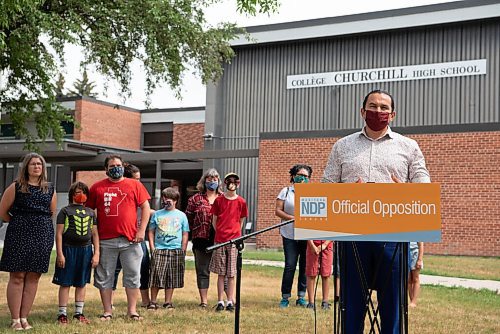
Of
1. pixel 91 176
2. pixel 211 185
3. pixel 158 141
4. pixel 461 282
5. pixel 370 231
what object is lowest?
pixel 461 282

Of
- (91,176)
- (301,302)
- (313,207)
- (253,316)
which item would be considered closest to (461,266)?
(301,302)

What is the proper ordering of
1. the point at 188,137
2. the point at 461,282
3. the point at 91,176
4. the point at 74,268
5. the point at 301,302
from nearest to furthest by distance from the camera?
the point at 74,268 → the point at 301,302 → the point at 461,282 → the point at 188,137 → the point at 91,176

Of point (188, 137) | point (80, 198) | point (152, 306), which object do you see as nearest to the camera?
point (80, 198)

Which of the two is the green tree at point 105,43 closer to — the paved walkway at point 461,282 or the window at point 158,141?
the paved walkway at point 461,282

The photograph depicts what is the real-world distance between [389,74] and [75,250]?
20206 millimetres

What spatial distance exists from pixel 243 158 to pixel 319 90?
392 centimetres

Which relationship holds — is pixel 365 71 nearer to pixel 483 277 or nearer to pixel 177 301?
pixel 483 277

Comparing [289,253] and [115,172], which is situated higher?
[115,172]

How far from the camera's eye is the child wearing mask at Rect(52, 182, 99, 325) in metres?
7.44

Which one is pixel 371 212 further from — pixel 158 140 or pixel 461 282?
pixel 158 140

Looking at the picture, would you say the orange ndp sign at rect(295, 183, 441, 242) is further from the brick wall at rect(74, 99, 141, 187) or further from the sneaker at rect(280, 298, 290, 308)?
the brick wall at rect(74, 99, 141, 187)

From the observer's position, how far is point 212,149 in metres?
28.9

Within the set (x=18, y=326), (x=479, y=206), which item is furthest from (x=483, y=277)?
(x=18, y=326)

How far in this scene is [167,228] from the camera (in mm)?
8727
